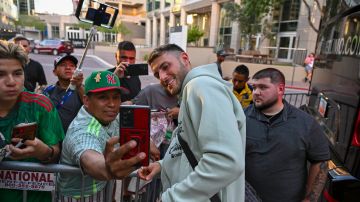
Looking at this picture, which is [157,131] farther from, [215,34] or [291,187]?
[215,34]

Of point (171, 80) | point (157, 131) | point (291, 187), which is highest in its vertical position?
point (171, 80)

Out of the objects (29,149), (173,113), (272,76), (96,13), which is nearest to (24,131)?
(29,149)

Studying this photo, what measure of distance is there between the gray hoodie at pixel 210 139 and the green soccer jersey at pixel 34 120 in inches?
38.0

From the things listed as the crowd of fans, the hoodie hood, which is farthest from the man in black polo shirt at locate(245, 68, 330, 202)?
the hoodie hood

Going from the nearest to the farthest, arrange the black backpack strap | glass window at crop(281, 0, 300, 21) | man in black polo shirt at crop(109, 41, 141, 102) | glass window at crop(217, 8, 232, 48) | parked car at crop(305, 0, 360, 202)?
1. the black backpack strap
2. parked car at crop(305, 0, 360, 202)
3. man in black polo shirt at crop(109, 41, 141, 102)
4. glass window at crop(281, 0, 300, 21)
5. glass window at crop(217, 8, 232, 48)

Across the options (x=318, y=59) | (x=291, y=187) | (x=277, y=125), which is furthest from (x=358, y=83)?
(x=318, y=59)

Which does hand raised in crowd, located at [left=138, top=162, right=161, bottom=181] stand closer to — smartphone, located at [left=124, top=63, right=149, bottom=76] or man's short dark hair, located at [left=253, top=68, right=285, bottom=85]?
man's short dark hair, located at [left=253, top=68, right=285, bottom=85]

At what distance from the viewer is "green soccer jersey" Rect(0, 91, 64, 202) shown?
1.81 metres

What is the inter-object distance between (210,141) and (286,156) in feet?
4.41

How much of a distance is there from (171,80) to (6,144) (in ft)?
3.53

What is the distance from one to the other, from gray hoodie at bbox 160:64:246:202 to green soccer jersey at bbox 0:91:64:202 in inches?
38.0

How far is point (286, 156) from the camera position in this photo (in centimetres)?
237

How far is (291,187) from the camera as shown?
7.99 feet

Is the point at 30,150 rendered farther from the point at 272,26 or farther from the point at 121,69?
the point at 272,26
